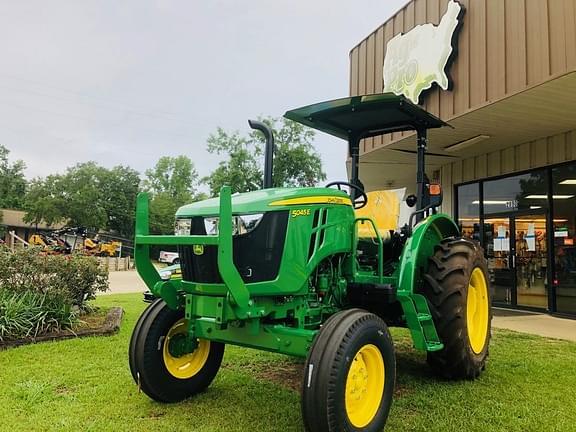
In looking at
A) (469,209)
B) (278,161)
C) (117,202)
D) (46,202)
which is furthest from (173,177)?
(469,209)

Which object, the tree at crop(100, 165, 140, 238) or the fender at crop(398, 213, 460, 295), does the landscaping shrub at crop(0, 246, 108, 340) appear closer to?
the fender at crop(398, 213, 460, 295)

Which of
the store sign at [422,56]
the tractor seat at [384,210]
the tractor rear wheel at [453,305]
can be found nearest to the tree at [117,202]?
the store sign at [422,56]

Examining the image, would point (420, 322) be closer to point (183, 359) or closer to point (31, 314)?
point (183, 359)

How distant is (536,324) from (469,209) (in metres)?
3.75

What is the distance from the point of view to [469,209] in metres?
11.0

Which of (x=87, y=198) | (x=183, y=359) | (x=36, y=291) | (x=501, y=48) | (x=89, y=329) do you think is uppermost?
(x=87, y=198)

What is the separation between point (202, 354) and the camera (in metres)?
4.03

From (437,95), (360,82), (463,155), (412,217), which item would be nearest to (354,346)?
(412,217)

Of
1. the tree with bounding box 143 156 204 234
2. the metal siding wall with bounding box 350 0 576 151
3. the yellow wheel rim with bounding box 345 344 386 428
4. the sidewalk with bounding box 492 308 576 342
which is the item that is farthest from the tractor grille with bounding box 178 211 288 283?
the tree with bounding box 143 156 204 234

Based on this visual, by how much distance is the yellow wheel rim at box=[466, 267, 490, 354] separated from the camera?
4750 mm

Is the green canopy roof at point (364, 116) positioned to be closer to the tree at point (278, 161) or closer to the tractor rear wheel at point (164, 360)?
the tractor rear wheel at point (164, 360)

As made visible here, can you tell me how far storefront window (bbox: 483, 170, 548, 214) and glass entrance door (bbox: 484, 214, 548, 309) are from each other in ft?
0.65

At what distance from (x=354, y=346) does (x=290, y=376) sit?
178cm

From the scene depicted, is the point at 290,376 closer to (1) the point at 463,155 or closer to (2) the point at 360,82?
(1) the point at 463,155
